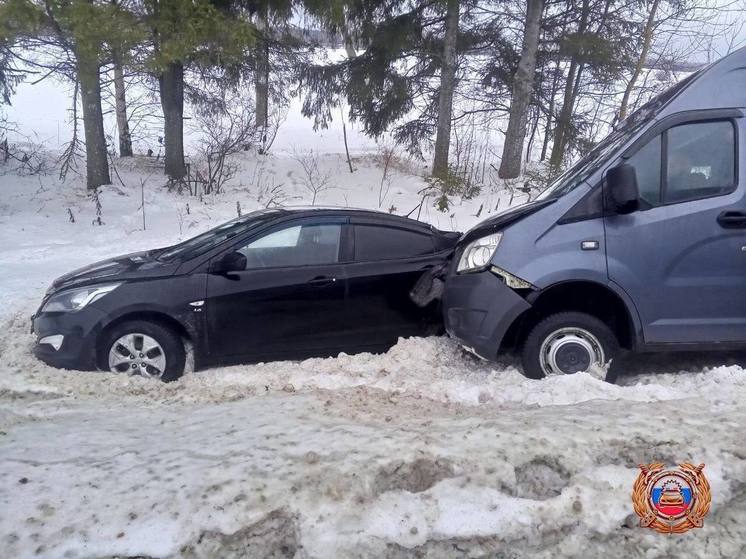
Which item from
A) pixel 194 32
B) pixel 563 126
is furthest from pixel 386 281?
pixel 563 126

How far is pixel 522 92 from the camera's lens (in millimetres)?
15273

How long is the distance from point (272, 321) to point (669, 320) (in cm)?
319

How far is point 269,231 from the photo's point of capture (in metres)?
5.69

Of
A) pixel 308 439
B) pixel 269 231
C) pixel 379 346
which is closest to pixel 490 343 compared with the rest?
pixel 379 346

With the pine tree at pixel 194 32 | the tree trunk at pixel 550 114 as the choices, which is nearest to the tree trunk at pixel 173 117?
the pine tree at pixel 194 32

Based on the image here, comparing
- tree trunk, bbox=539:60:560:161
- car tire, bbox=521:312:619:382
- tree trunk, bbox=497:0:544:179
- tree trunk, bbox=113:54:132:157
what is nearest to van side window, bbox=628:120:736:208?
car tire, bbox=521:312:619:382

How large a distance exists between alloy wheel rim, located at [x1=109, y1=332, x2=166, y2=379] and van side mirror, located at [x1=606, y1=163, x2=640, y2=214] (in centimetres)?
376

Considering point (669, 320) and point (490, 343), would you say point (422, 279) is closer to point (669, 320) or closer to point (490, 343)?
point (490, 343)

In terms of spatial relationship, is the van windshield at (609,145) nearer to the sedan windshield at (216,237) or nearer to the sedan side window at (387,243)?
the sedan side window at (387,243)

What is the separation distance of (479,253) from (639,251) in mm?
1178

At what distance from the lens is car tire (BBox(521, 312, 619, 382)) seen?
4.77m

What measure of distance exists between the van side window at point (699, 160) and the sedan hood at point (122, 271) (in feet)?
13.5

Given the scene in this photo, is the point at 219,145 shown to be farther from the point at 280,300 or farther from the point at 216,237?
the point at 280,300

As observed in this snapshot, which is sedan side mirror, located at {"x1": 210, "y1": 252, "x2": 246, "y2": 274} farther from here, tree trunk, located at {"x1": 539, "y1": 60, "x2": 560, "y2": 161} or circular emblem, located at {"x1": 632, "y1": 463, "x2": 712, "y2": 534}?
tree trunk, located at {"x1": 539, "y1": 60, "x2": 560, "y2": 161}
